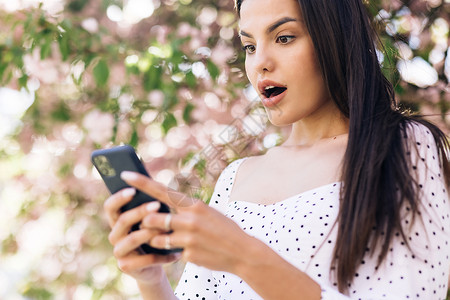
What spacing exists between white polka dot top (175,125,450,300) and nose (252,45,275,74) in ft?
0.99

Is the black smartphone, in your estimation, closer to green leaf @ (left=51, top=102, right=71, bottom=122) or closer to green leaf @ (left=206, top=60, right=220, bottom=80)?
green leaf @ (left=206, top=60, right=220, bottom=80)

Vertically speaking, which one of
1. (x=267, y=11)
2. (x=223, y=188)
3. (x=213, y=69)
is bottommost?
(x=223, y=188)

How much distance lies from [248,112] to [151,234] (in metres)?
0.82

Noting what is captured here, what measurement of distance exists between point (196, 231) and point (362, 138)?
489 mm

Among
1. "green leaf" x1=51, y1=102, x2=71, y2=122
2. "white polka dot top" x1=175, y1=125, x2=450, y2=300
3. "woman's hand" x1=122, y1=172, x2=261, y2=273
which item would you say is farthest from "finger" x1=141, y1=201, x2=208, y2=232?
"green leaf" x1=51, y1=102, x2=71, y2=122

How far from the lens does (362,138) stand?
112cm

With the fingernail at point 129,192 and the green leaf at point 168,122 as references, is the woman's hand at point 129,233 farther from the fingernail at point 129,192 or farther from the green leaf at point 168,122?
the green leaf at point 168,122

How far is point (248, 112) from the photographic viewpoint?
159 cm

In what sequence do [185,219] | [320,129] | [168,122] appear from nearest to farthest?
1. [185,219]
2. [320,129]
3. [168,122]

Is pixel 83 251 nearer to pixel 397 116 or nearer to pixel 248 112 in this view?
pixel 248 112

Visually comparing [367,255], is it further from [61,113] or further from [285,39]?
[61,113]

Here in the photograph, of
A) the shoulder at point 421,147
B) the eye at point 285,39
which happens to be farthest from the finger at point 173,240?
the eye at point 285,39

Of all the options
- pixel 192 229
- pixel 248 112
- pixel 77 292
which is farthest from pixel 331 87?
pixel 77 292

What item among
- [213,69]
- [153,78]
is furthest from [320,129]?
[153,78]
